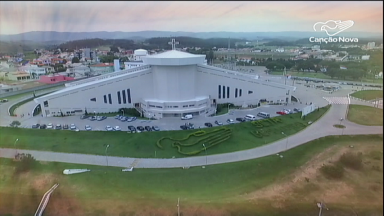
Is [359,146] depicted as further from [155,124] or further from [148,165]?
[155,124]

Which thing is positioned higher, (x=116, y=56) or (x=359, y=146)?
(x=116, y=56)

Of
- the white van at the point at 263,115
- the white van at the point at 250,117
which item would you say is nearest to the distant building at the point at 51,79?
the white van at the point at 250,117

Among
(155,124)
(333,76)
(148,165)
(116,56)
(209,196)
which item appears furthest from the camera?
(116,56)

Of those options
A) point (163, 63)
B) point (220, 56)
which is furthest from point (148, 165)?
point (220, 56)

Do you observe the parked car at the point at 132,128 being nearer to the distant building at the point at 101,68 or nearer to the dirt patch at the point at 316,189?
the dirt patch at the point at 316,189

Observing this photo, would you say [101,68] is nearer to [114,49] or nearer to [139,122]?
[114,49]

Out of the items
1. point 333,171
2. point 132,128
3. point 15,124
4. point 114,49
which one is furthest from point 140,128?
point 114,49

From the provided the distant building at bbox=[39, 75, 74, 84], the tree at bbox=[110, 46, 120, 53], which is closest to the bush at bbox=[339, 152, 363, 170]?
the distant building at bbox=[39, 75, 74, 84]
